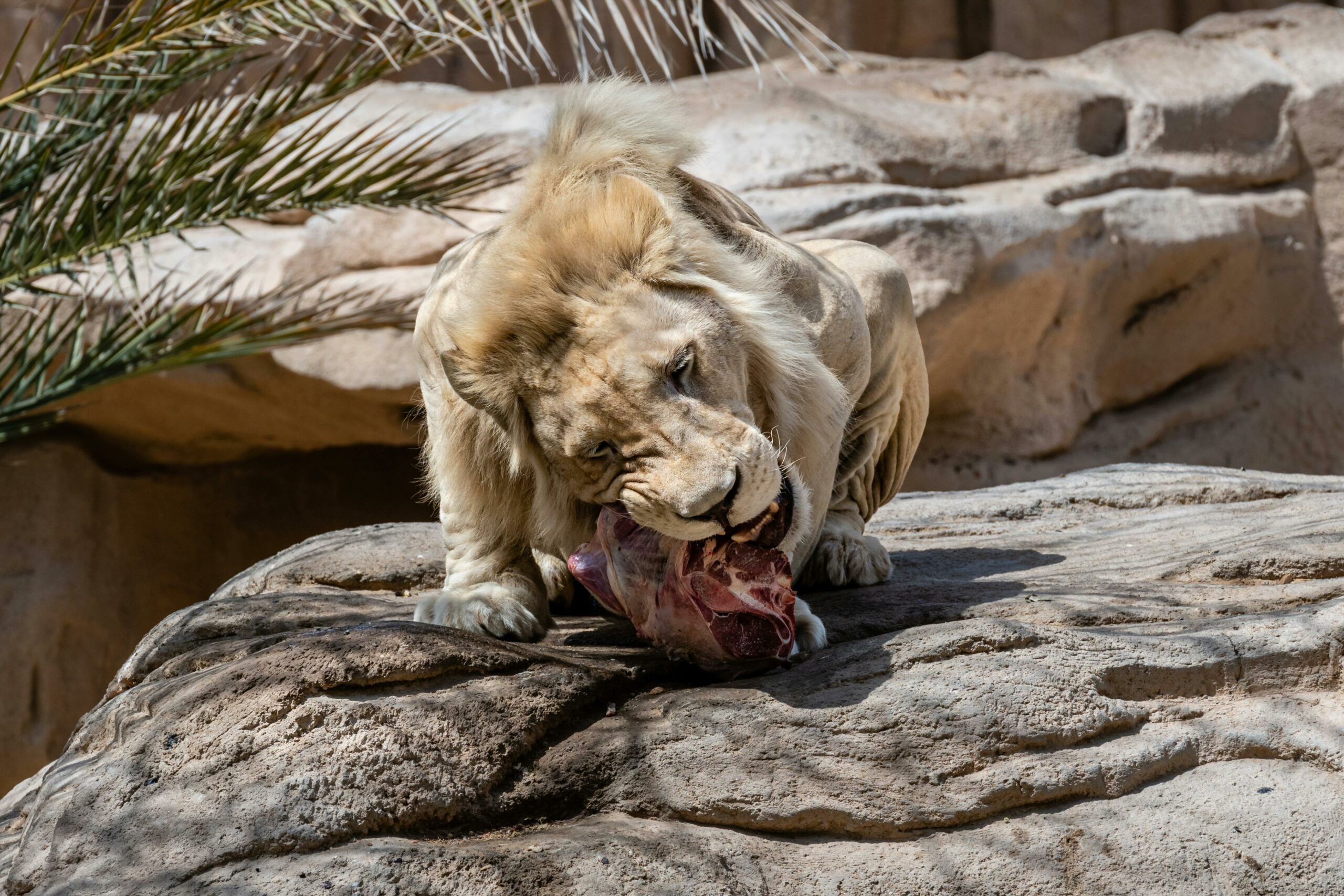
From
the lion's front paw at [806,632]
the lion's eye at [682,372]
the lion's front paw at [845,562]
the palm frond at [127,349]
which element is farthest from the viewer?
the palm frond at [127,349]

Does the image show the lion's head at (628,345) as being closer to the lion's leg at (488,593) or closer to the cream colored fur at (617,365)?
the cream colored fur at (617,365)

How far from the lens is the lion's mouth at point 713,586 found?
109 inches

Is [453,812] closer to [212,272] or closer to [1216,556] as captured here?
[1216,556]

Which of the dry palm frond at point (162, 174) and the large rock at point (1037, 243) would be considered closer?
the dry palm frond at point (162, 174)

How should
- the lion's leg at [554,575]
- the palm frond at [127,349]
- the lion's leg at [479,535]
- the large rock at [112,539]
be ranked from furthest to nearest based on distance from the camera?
1. the large rock at [112,539]
2. the palm frond at [127,349]
3. the lion's leg at [554,575]
4. the lion's leg at [479,535]

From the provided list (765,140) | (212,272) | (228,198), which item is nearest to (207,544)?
(212,272)

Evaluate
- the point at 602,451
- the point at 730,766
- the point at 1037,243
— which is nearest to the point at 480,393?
the point at 602,451

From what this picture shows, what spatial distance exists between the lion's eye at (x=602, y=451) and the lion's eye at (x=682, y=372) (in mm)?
186

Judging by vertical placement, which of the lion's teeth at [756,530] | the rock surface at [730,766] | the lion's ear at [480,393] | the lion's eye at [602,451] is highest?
the lion's ear at [480,393]

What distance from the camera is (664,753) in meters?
2.52

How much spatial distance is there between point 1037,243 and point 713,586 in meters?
5.50

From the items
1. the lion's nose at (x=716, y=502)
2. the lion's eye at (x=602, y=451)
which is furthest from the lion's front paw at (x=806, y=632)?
the lion's eye at (x=602, y=451)

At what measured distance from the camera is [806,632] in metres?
2.95

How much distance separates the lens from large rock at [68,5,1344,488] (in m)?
7.59
